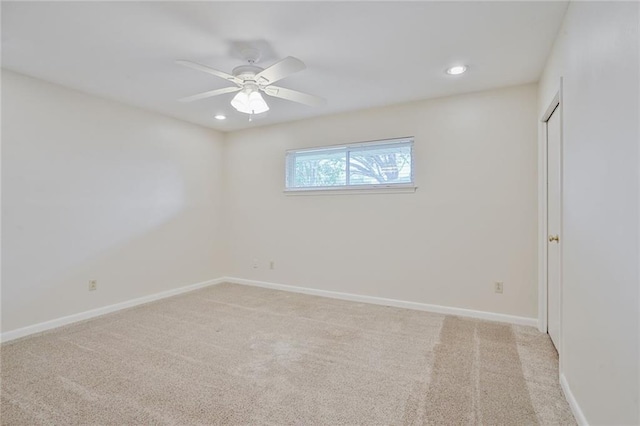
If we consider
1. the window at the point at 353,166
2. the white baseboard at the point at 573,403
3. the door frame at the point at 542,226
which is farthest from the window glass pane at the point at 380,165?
the white baseboard at the point at 573,403

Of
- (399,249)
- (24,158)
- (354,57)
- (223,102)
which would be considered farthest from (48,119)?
(399,249)

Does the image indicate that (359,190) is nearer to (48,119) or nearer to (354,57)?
(354,57)

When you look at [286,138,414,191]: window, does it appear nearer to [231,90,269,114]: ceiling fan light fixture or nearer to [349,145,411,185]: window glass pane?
[349,145,411,185]: window glass pane

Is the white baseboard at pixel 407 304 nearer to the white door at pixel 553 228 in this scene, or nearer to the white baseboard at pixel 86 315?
the white door at pixel 553 228

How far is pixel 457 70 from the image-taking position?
2646 millimetres

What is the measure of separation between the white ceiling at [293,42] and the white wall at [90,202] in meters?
0.37

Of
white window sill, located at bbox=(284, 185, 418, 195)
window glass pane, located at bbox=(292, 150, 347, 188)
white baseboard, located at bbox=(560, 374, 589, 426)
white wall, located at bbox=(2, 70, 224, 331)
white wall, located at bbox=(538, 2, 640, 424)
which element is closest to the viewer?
white wall, located at bbox=(538, 2, 640, 424)

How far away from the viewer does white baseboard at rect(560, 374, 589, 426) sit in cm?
153

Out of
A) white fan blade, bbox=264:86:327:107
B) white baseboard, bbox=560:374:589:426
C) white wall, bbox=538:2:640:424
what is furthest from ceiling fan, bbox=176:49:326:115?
white baseboard, bbox=560:374:589:426

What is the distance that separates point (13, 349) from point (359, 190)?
339cm

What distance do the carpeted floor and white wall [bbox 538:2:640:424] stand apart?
0.46 meters

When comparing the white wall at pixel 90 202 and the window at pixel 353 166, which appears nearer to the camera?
the white wall at pixel 90 202

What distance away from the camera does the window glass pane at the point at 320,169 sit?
3.91 meters

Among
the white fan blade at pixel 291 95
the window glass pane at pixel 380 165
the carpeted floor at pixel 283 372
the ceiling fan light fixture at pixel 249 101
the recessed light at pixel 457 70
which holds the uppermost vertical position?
the recessed light at pixel 457 70
